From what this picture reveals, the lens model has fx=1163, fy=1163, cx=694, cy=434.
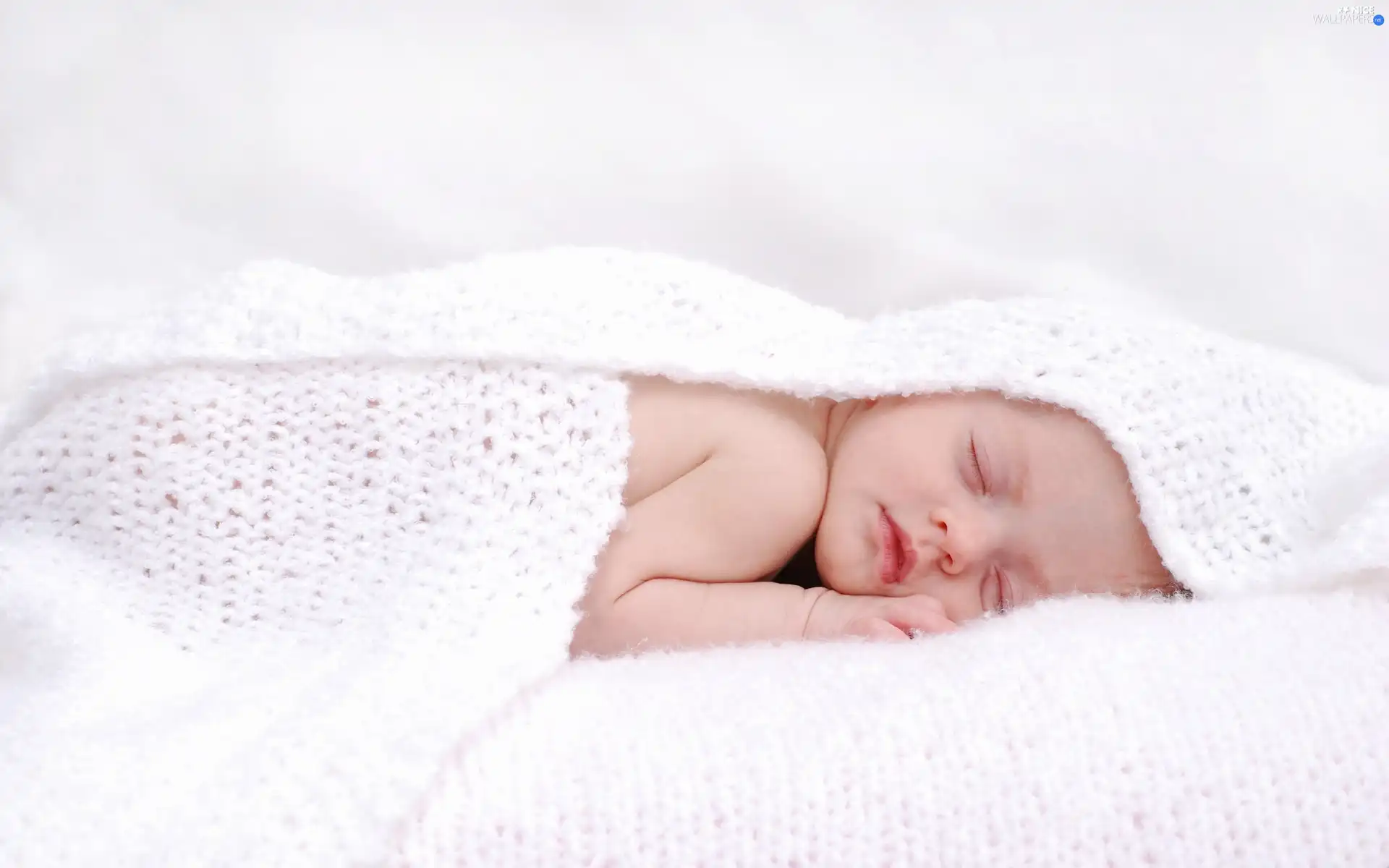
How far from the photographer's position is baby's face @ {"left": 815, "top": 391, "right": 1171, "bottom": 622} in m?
1.18

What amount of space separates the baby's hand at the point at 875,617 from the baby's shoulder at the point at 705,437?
121 millimetres

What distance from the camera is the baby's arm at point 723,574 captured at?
1149 mm

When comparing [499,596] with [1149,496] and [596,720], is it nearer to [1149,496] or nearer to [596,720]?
[596,720]

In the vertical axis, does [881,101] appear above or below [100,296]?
above

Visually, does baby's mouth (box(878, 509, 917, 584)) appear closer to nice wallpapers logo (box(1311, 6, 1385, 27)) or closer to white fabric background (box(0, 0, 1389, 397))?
white fabric background (box(0, 0, 1389, 397))

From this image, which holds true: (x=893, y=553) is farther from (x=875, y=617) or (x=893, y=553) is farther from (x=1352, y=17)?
(x=1352, y=17)

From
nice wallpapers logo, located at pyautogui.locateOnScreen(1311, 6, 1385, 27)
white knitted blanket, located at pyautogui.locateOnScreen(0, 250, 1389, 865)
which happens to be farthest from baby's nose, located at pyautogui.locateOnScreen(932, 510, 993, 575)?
nice wallpapers logo, located at pyautogui.locateOnScreen(1311, 6, 1385, 27)

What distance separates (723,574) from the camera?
4.02 feet

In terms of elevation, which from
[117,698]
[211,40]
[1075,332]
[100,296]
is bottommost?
[117,698]

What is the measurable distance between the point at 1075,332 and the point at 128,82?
134 cm

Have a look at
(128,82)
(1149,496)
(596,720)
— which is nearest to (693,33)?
(128,82)

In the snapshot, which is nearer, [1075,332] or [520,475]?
[520,475]

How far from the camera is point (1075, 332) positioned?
1.24 metres

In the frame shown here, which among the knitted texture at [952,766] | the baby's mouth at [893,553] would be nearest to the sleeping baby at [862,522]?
the baby's mouth at [893,553]
